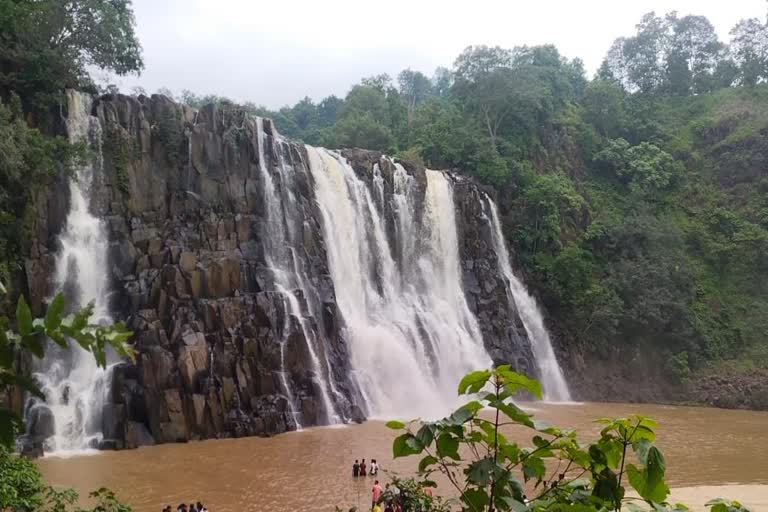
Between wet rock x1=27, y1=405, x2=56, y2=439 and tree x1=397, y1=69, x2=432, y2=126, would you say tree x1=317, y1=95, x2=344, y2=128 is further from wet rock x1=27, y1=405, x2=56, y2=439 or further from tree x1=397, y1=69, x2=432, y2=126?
wet rock x1=27, y1=405, x2=56, y2=439

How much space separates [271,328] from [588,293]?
18.9 metres

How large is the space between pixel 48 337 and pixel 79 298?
22.7m

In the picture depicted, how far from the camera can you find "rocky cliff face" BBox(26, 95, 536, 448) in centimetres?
2138

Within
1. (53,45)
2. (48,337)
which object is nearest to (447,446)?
(48,337)

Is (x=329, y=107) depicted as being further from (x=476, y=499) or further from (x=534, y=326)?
(x=476, y=499)

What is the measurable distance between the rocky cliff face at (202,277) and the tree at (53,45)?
2.09 m

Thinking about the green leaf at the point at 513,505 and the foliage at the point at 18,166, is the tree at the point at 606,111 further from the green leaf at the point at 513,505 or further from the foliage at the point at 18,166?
the green leaf at the point at 513,505

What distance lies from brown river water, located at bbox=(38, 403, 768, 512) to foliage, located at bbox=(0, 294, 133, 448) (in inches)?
513

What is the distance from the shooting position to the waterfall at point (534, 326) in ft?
109

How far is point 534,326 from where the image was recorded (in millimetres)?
34875

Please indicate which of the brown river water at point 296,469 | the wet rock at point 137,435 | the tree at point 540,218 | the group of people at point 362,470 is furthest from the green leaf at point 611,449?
the tree at point 540,218

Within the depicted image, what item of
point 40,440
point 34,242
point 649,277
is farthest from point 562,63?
point 40,440

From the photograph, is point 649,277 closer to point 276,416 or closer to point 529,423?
point 276,416

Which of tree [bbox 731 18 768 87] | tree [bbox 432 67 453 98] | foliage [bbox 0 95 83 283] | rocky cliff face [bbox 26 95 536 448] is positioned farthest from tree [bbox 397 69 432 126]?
foliage [bbox 0 95 83 283]
